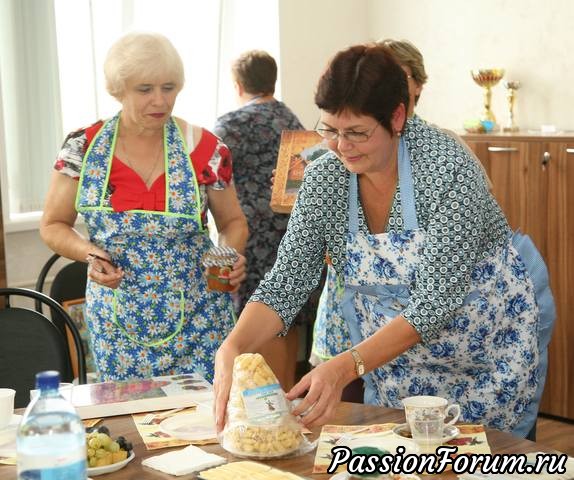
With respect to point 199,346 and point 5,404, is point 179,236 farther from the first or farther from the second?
point 5,404

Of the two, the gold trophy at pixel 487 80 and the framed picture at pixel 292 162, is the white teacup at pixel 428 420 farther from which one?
the gold trophy at pixel 487 80

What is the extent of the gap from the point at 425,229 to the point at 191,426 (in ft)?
2.30

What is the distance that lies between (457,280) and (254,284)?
8.93ft

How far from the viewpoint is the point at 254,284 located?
15.9ft

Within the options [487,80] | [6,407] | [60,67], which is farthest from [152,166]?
[487,80]

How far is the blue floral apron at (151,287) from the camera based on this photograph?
9.82 feet

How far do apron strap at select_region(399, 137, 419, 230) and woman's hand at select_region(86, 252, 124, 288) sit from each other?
984 mm

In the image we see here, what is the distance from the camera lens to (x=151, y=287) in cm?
300

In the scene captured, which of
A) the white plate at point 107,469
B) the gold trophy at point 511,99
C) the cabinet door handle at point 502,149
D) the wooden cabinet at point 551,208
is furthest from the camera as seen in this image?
the gold trophy at point 511,99

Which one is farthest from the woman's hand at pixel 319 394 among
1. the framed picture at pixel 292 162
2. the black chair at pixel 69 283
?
the black chair at pixel 69 283

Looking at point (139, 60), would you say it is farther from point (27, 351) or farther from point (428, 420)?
point (428, 420)

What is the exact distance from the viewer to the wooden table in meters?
1.85

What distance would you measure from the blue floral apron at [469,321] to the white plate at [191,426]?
0.50 metres

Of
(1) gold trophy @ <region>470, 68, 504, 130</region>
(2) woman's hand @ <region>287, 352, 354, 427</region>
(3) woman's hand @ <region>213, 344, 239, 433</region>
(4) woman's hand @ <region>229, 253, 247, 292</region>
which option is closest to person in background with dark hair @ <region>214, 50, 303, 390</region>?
(1) gold trophy @ <region>470, 68, 504, 130</region>
